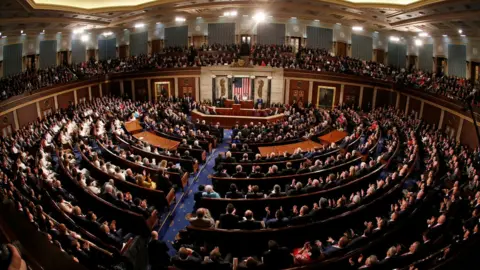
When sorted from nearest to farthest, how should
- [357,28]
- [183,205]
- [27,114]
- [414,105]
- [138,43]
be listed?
[183,205]
[27,114]
[414,105]
[357,28]
[138,43]

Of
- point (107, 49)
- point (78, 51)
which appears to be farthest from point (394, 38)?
point (78, 51)

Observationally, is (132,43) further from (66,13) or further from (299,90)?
(299,90)

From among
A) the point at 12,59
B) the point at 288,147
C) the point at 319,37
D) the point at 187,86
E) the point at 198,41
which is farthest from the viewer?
the point at 198,41

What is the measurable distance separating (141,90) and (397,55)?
2226 centimetres

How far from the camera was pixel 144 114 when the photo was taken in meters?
20.6

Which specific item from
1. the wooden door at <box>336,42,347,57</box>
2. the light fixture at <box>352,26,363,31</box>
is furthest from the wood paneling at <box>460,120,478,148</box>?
the wooden door at <box>336,42,347,57</box>

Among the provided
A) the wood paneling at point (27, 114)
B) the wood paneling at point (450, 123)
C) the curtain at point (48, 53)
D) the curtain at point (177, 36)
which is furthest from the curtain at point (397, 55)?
the curtain at point (48, 53)

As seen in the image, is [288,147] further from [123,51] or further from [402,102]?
[123,51]

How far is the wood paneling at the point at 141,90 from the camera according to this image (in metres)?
27.4

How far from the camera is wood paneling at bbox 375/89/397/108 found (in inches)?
912

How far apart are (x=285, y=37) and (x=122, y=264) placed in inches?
1071

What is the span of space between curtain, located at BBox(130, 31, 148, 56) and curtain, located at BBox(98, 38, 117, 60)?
1748 mm

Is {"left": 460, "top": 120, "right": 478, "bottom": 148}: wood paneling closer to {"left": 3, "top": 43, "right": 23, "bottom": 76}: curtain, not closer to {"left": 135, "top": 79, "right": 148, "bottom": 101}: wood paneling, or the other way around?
{"left": 135, "top": 79, "right": 148, "bottom": 101}: wood paneling

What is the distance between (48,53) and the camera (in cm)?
2666
